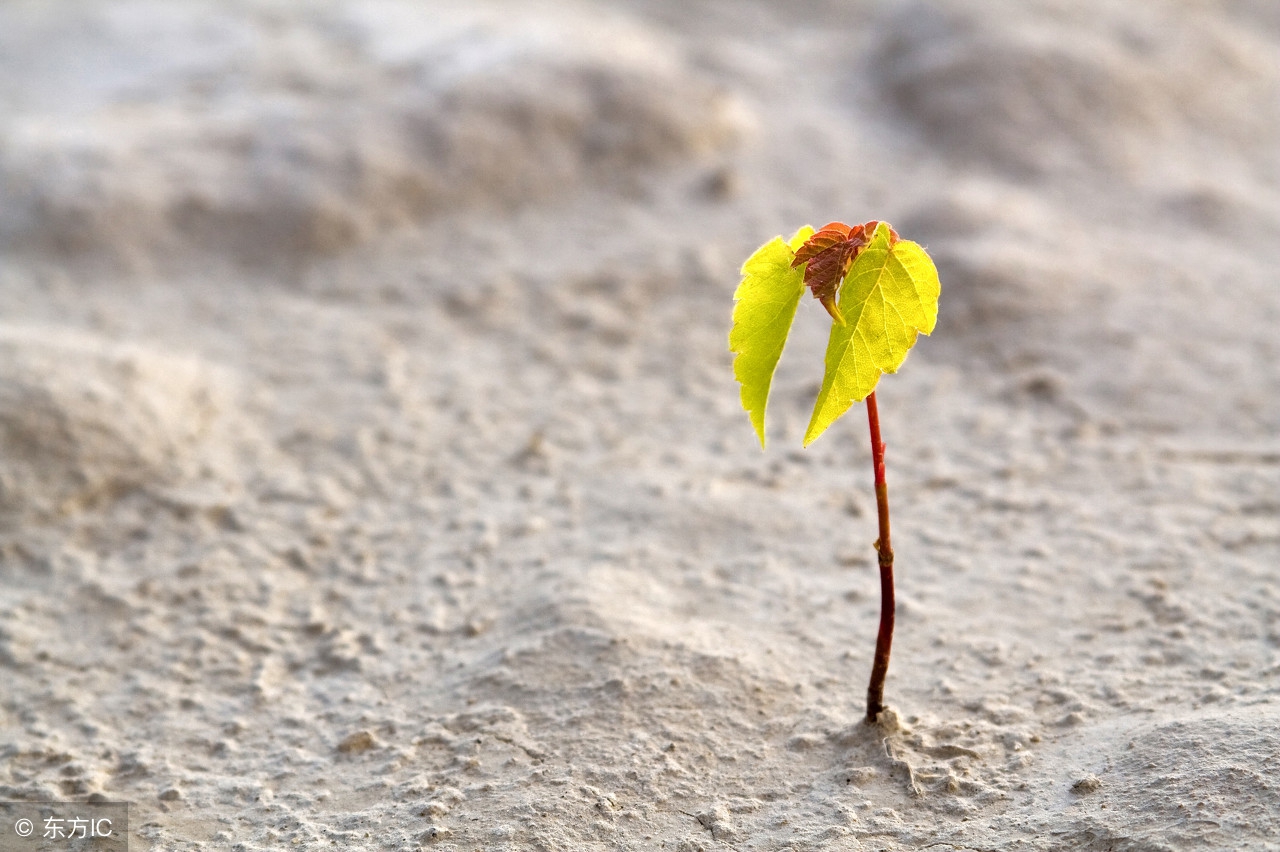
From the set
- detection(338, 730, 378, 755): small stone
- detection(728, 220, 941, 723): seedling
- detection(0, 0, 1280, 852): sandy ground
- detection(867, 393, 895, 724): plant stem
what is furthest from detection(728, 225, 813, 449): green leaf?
detection(338, 730, 378, 755): small stone

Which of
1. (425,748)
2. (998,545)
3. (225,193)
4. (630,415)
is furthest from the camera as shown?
(225,193)

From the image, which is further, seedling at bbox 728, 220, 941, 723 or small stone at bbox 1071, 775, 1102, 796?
small stone at bbox 1071, 775, 1102, 796

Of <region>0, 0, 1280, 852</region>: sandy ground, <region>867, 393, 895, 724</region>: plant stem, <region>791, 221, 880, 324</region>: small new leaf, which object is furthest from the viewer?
<region>0, 0, 1280, 852</region>: sandy ground

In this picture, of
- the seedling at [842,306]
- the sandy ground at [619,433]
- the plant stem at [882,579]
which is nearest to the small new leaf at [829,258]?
the seedling at [842,306]

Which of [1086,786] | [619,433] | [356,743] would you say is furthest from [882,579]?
[619,433]

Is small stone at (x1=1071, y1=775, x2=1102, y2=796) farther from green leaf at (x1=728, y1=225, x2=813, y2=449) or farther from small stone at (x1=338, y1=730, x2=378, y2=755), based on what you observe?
small stone at (x1=338, y1=730, x2=378, y2=755)

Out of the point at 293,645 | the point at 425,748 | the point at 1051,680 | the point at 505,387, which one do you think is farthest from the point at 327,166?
the point at 1051,680

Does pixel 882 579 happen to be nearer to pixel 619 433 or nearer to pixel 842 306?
pixel 842 306

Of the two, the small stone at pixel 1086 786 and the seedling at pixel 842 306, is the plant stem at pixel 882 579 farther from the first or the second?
the small stone at pixel 1086 786

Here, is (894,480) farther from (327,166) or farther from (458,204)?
(327,166)
